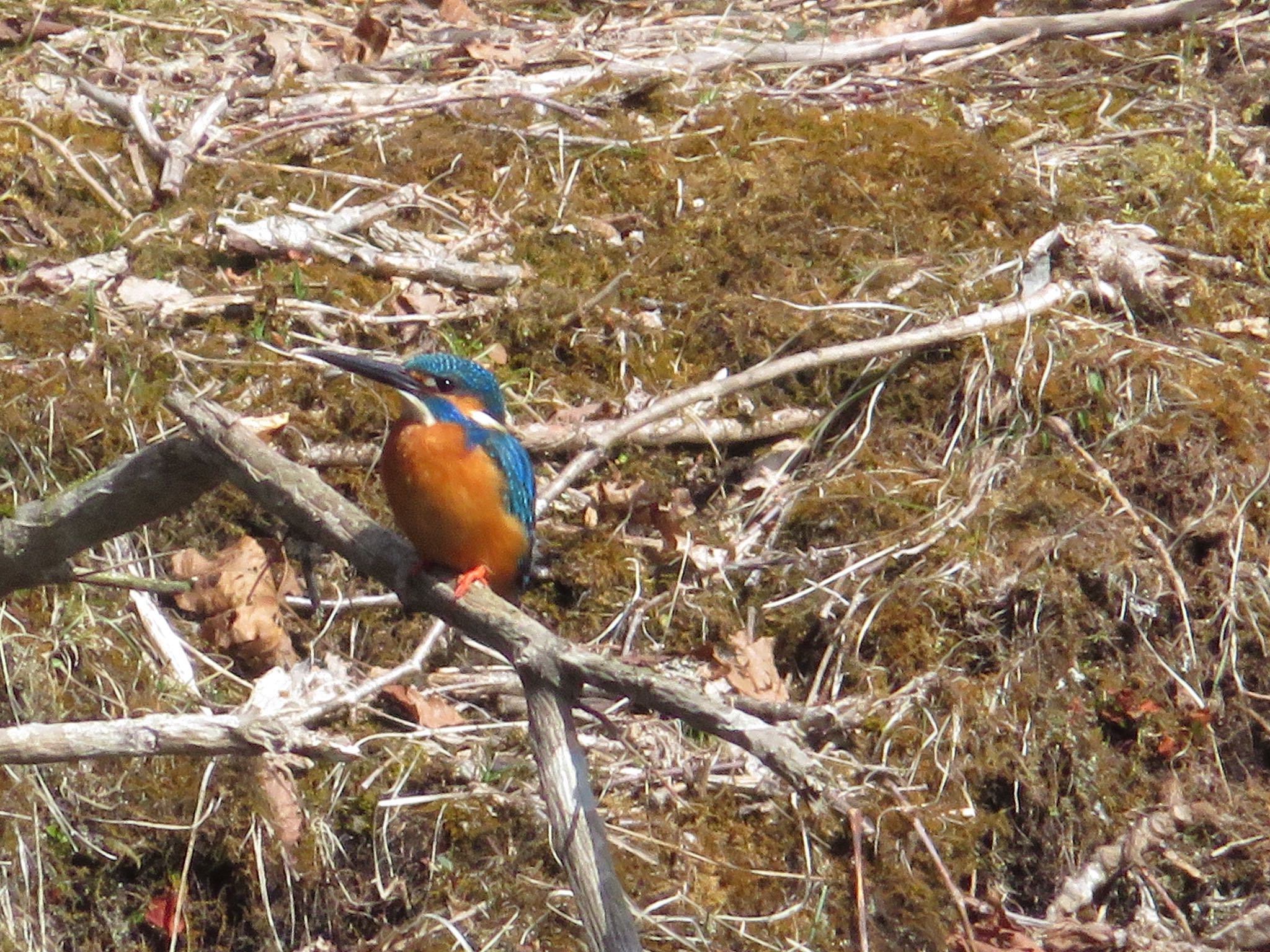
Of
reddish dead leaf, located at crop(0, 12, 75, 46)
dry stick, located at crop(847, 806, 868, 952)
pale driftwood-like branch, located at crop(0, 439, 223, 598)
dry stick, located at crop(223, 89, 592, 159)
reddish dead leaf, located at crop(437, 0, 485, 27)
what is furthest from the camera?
reddish dead leaf, located at crop(437, 0, 485, 27)

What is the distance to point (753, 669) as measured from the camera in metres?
4.36

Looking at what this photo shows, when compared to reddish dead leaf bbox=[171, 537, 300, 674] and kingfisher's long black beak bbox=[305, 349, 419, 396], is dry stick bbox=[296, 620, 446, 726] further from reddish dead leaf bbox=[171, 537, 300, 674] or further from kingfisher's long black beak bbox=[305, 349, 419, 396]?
kingfisher's long black beak bbox=[305, 349, 419, 396]

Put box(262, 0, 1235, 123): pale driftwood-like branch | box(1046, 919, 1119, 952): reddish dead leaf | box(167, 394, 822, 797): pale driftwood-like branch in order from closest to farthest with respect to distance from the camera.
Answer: box(167, 394, 822, 797): pale driftwood-like branch
box(1046, 919, 1119, 952): reddish dead leaf
box(262, 0, 1235, 123): pale driftwood-like branch

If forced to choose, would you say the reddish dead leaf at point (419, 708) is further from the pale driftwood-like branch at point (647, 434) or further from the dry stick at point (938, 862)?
the dry stick at point (938, 862)

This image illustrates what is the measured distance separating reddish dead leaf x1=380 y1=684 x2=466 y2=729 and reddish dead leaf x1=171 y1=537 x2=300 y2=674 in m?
0.32

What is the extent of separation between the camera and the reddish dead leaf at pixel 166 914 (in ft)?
12.6

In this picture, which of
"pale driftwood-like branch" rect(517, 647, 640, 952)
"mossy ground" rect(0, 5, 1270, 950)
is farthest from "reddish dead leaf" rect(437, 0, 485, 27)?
"pale driftwood-like branch" rect(517, 647, 640, 952)

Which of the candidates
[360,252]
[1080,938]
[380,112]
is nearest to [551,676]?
[1080,938]

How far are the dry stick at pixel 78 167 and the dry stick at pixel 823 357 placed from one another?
1.86m

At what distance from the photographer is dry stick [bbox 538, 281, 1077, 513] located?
173 inches

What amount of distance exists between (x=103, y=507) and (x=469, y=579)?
766 millimetres

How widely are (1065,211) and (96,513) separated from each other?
3.79m

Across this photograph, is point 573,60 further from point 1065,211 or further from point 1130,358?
point 1130,358

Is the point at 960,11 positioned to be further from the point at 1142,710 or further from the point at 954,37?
the point at 1142,710
